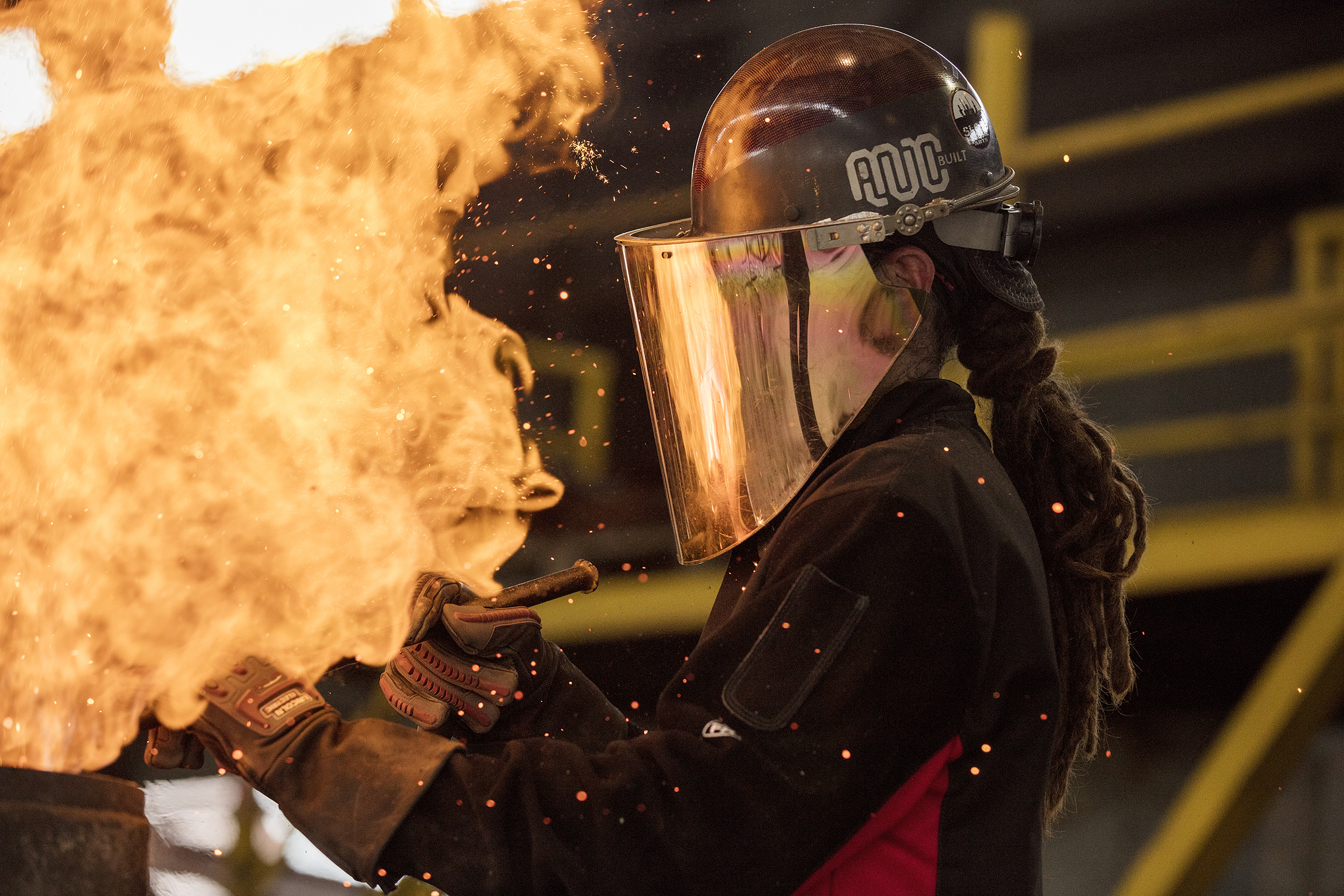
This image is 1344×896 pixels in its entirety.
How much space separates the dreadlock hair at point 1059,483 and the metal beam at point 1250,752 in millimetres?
1219

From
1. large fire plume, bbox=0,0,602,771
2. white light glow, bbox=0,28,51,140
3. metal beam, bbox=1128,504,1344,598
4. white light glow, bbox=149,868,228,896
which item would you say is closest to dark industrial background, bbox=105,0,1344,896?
metal beam, bbox=1128,504,1344,598

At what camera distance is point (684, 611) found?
314 centimetres

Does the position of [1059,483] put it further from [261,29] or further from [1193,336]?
[261,29]

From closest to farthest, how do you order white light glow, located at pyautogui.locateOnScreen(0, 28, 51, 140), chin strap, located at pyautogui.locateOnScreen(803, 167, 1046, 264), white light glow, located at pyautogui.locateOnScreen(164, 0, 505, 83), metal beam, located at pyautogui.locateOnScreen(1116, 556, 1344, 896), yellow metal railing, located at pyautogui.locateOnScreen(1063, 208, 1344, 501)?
chin strap, located at pyautogui.locateOnScreen(803, 167, 1046, 264) < white light glow, located at pyautogui.locateOnScreen(0, 28, 51, 140) < white light glow, located at pyautogui.locateOnScreen(164, 0, 505, 83) < metal beam, located at pyautogui.locateOnScreen(1116, 556, 1344, 896) < yellow metal railing, located at pyautogui.locateOnScreen(1063, 208, 1344, 501)

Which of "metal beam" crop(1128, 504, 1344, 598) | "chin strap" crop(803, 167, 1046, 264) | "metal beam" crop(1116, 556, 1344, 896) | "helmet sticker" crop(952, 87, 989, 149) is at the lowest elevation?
"metal beam" crop(1116, 556, 1344, 896)

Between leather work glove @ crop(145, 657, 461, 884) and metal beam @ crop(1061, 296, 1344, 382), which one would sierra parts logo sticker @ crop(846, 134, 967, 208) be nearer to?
leather work glove @ crop(145, 657, 461, 884)

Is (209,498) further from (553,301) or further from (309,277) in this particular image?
(553,301)

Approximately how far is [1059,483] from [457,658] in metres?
0.86

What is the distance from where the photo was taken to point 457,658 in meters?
1.49

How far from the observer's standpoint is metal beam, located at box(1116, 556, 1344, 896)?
255 centimetres

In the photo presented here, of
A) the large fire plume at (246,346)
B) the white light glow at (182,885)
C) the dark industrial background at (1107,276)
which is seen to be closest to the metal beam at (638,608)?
the dark industrial background at (1107,276)

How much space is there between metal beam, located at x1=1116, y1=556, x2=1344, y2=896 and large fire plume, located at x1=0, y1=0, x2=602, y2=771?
170 cm

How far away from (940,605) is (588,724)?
65 cm

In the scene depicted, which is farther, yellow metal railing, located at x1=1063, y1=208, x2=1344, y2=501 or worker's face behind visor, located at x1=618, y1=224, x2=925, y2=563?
yellow metal railing, located at x1=1063, y1=208, x2=1344, y2=501
